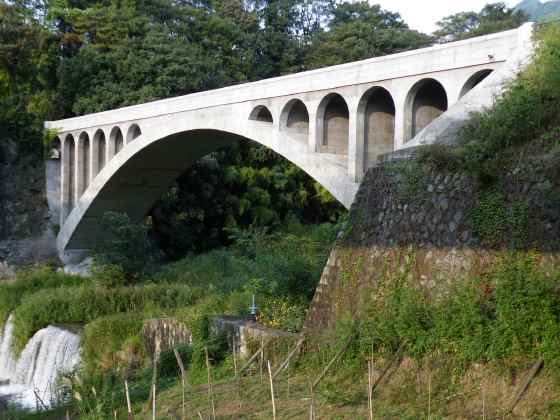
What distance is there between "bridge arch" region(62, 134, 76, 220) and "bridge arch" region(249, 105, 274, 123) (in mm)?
11213

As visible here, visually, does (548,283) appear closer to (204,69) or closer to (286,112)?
(286,112)

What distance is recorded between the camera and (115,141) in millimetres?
23891

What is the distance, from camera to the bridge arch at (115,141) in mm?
23531

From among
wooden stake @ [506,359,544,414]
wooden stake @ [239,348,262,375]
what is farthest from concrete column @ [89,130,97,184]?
wooden stake @ [506,359,544,414]

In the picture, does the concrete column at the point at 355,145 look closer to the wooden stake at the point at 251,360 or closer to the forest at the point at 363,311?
the forest at the point at 363,311

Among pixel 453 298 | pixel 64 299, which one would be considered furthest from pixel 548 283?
pixel 64 299

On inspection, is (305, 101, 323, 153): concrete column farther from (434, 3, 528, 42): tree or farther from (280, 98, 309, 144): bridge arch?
(434, 3, 528, 42): tree

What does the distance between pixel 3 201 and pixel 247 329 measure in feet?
70.1

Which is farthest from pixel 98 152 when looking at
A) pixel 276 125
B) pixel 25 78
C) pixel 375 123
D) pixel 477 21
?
pixel 477 21

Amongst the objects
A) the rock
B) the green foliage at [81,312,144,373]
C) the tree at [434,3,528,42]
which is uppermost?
the tree at [434,3,528,42]

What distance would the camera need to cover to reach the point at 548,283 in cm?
603

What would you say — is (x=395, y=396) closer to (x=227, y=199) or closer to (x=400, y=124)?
(x=400, y=124)

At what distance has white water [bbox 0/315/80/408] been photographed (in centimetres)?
1316

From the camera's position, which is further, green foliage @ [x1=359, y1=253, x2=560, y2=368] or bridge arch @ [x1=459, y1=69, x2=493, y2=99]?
bridge arch @ [x1=459, y1=69, x2=493, y2=99]
